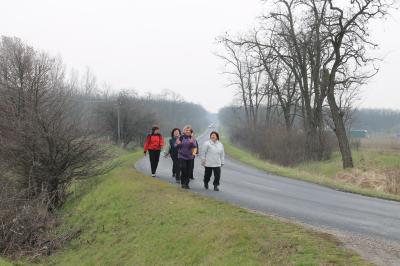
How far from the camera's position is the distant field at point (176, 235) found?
7113mm

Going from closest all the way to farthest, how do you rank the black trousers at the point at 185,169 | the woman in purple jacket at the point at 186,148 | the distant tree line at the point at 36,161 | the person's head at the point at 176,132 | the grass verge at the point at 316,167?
the distant tree line at the point at 36,161 < the woman in purple jacket at the point at 186,148 < the black trousers at the point at 185,169 < the person's head at the point at 176,132 < the grass verge at the point at 316,167

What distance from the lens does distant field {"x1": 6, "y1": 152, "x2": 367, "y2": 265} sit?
23.3 feet

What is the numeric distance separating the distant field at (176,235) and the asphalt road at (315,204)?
3.29 ft

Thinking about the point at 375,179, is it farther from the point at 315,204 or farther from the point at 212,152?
the point at 212,152

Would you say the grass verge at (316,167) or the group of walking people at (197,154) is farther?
the grass verge at (316,167)

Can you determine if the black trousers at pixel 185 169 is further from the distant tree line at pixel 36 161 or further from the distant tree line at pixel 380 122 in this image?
the distant tree line at pixel 380 122

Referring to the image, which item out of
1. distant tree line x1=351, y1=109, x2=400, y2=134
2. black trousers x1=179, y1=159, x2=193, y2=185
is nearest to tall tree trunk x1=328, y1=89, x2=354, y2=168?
black trousers x1=179, y1=159, x2=193, y2=185

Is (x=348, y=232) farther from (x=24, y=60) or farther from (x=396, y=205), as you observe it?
(x=24, y=60)

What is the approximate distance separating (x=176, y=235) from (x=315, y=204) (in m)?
4.25

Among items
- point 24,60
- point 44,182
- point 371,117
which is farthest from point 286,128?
point 371,117

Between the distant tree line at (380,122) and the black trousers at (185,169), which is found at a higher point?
the distant tree line at (380,122)

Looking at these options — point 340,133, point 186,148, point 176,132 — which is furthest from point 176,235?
point 340,133

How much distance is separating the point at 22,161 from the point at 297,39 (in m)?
21.5

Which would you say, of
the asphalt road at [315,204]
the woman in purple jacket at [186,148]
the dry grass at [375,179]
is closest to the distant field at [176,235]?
the woman in purple jacket at [186,148]
